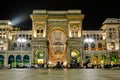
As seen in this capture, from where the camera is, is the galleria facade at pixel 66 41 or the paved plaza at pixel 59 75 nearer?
the paved plaza at pixel 59 75

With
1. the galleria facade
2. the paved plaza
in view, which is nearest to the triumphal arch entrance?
the galleria facade

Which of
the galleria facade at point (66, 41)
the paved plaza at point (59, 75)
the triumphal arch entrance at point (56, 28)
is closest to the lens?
the paved plaza at point (59, 75)

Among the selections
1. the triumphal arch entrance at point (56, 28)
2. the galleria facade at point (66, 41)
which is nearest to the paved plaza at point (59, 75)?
the galleria facade at point (66, 41)

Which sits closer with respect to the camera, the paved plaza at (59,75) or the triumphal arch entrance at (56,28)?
the paved plaza at (59,75)

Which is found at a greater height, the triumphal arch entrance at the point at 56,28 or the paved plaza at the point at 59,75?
the triumphal arch entrance at the point at 56,28

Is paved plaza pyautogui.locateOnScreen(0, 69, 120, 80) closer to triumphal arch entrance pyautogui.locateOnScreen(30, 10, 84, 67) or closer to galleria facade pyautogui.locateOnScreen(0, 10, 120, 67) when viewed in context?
galleria facade pyautogui.locateOnScreen(0, 10, 120, 67)

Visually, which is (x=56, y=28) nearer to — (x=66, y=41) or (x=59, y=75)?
(x=66, y=41)

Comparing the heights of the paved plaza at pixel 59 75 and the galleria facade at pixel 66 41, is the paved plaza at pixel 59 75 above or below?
below

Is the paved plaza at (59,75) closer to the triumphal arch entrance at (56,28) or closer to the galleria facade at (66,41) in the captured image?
the galleria facade at (66,41)

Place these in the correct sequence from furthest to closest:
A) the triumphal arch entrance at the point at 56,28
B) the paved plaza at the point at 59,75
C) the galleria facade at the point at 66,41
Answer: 1. the galleria facade at the point at 66,41
2. the triumphal arch entrance at the point at 56,28
3. the paved plaza at the point at 59,75

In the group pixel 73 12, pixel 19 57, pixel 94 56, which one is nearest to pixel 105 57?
pixel 94 56

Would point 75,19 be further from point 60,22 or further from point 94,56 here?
point 94,56

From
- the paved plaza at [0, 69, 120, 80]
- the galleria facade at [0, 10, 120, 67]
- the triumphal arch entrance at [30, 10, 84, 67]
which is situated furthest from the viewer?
the galleria facade at [0, 10, 120, 67]

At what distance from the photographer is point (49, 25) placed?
373 feet
